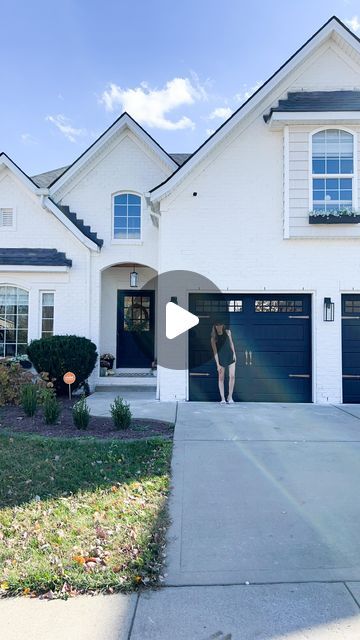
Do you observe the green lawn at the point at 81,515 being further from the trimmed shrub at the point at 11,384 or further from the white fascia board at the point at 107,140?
the white fascia board at the point at 107,140

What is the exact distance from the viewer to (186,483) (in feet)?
15.1

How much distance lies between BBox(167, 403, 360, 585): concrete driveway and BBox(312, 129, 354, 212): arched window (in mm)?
5099

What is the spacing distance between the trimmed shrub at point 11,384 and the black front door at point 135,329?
12.4 feet

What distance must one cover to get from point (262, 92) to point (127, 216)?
4617mm

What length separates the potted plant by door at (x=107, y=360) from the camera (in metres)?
11.7

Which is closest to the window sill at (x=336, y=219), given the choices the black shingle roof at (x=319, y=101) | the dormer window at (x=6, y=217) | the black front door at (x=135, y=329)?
the black shingle roof at (x=319, y=101)

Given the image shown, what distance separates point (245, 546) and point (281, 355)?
6645 millimetres

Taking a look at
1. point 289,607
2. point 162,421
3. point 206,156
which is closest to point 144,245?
point 206,156

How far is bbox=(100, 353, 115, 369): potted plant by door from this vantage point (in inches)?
462

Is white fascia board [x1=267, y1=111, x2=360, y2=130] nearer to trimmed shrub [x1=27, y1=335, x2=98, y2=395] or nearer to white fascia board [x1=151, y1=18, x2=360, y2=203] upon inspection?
white fascia board [x1=151, y1=18, x2=360, y2=203]

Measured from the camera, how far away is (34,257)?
11.0 meters

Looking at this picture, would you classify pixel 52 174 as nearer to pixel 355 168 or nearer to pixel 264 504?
pixel 355 168

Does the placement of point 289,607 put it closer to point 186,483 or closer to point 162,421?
point 186,483
